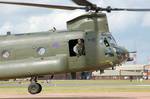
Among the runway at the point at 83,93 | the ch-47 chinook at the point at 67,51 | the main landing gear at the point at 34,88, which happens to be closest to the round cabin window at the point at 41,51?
the ch-47 chinook at the point at 67,51

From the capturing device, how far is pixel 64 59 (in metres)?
22.0

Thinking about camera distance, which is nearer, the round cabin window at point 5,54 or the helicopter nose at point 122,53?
the helicopter nose at point 122,53

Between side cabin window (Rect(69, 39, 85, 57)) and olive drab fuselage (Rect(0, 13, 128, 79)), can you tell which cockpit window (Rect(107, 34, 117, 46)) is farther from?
side cabin window (Rect(69, 39, 85, 57))

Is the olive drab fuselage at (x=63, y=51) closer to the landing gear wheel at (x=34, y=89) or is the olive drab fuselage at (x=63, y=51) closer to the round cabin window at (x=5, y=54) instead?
the round cabin window at (x=5, y=54)

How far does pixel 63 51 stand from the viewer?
2241 cm

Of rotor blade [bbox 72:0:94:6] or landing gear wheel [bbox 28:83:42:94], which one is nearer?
rotor blade [bbox 72:0:94:6]

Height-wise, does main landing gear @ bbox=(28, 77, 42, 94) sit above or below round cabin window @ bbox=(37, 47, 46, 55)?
below

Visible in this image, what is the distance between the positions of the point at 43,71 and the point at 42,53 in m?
1.30

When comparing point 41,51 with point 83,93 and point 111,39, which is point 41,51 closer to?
point 111,39

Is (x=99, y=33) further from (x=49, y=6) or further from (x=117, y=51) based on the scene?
(x=49, y=6)

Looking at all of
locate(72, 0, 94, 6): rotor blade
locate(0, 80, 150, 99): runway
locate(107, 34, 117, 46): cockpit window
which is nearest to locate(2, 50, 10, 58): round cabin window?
locate(72, 0, 94, 6): rotor blade

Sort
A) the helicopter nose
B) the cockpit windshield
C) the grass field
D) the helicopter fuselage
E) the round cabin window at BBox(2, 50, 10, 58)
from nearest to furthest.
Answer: the helicopter fuselage → the helicopter nose → the cockpit windshield → the round cabin window at BBox(2, 50, 10, 58) → the grass field

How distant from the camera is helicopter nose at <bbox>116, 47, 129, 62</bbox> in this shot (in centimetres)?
2204

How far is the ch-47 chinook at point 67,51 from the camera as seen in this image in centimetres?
2186
